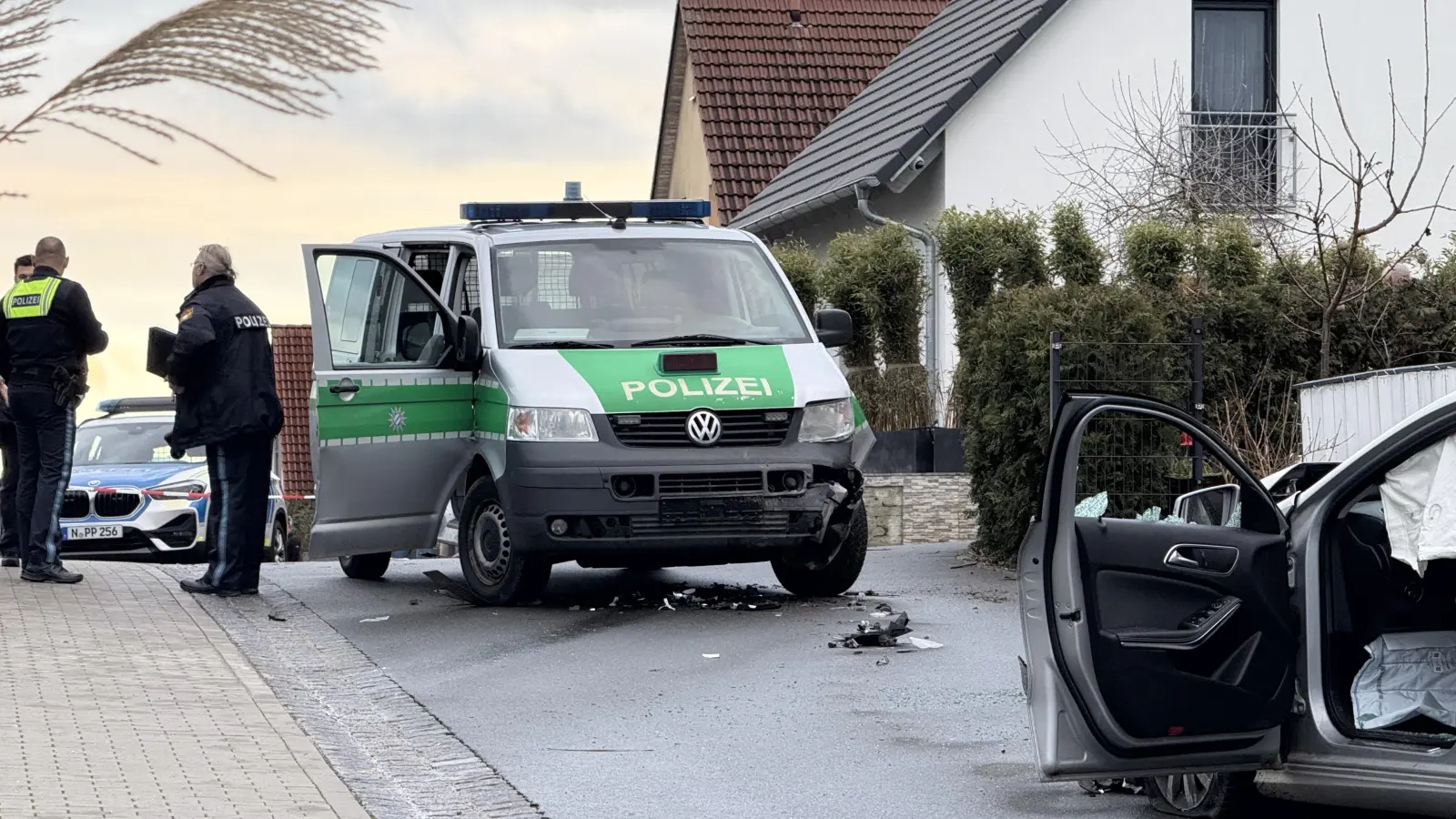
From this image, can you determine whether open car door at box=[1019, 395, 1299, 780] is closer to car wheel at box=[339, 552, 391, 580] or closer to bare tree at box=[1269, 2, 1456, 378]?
bare tree at box=[1269, 2, 1456, 378]

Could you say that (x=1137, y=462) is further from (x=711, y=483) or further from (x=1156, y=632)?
(x=1156, y=632)

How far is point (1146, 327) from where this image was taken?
12.7 metres

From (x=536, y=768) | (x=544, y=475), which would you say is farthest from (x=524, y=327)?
(x=536, y=768)

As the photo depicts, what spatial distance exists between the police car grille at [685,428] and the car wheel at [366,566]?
3638 mm

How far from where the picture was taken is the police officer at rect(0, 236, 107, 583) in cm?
1143

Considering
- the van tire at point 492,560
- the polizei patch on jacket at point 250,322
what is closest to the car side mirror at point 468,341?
the van tire at point 492,560

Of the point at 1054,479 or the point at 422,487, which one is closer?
the point at 1054,479

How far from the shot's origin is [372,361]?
11781 mm

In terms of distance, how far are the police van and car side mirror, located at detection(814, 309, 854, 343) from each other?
2 cm

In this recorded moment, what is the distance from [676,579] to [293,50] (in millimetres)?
11228

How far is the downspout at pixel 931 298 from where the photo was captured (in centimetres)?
1883

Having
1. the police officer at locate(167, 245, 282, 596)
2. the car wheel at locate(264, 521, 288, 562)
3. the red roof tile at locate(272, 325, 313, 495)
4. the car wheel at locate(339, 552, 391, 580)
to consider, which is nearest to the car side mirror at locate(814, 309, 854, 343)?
the police officer at locate(167, 245, 282, 596)

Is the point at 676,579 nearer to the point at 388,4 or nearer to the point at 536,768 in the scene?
the point at 536,768

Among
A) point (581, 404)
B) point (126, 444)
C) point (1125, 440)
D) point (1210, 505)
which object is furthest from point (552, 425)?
point (126, 444)
